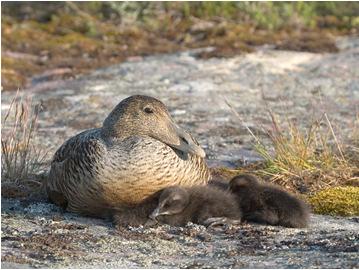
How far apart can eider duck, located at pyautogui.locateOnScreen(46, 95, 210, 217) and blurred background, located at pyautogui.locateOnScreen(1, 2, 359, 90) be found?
24.1ft

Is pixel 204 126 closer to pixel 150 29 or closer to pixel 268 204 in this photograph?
pixel 268 204

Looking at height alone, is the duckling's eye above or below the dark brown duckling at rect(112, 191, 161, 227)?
above

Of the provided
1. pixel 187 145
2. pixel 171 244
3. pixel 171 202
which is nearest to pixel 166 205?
pixel 171 202

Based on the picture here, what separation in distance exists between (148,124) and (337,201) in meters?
1.65

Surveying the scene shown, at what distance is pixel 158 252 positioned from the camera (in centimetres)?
621

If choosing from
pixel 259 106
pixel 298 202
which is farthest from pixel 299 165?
pixel 259 106

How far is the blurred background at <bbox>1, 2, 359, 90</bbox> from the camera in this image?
1532cm

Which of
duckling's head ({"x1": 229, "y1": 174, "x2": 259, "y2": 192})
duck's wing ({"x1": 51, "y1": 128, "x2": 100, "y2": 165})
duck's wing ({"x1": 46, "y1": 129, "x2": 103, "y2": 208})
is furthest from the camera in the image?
duckling's head ({"x1": 229, "y1": 174, "x2": 259, "y2": 192})

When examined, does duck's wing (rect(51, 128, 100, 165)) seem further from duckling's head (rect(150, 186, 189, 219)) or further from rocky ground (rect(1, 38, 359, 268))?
duckling's head (rect(150, 186, 189, 219))

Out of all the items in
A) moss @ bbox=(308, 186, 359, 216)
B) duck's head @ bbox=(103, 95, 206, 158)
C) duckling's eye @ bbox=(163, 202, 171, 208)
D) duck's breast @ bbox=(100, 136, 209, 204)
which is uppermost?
duck's head @ bbox=(103, 95, 206, 158)

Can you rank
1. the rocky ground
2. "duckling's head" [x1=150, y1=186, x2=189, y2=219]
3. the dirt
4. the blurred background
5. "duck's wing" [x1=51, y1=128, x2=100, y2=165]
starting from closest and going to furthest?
the dirt
the rocky ground
"duckling's head" [x1=150, y1=186, x2=189, y2=219]
"duck's wing" [x1=51, y1=128, x2=100, y2=165]
the blurred background

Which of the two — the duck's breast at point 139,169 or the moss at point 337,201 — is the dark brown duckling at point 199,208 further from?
the moss at point 337,201

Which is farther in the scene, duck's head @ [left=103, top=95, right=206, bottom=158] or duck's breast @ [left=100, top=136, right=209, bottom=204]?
duck's head @ [left=103, top=95, right=206, bottom=158]

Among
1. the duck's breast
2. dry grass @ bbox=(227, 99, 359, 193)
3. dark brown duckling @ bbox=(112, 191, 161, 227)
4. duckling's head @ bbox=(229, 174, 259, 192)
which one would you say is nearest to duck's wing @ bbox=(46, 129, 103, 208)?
the duck's breast
